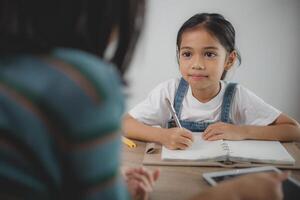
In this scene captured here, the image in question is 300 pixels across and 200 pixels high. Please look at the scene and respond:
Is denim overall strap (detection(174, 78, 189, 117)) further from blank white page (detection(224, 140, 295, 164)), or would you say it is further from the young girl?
blank white page (detection(224, 140, 295, 164))

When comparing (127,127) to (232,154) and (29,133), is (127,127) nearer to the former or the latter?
(232,154)

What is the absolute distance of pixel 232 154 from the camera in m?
0.95

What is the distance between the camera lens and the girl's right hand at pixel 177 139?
102 centimetres

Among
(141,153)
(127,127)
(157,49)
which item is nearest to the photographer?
(141,153)

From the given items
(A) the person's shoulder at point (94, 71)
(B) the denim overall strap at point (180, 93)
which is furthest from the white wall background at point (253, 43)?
(A) the person's shoulder at point (94, 71)

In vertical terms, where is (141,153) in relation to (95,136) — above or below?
below

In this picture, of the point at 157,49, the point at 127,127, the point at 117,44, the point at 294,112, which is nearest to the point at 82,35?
the point at 117,44

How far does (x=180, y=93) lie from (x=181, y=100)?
0.03 meters

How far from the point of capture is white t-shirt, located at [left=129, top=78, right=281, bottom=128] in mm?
1375

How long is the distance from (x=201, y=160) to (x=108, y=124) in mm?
617

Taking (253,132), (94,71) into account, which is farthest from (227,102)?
(94,71)

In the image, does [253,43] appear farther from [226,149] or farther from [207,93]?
[226,149]

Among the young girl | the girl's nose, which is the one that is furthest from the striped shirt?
the girl's nose

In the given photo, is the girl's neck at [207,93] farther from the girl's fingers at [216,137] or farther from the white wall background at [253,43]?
the white wall background at [253,43]
